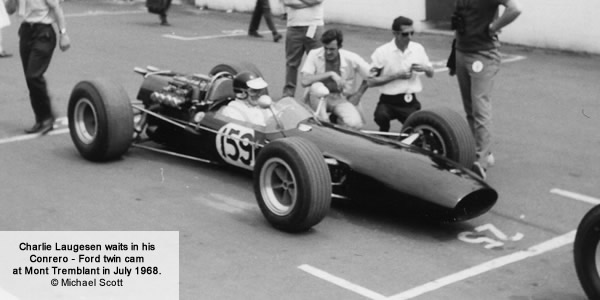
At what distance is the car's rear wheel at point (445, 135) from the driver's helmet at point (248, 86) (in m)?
1.29

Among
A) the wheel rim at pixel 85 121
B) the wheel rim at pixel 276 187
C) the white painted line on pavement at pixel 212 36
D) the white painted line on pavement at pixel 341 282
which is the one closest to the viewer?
the white painted line on pavement at pixel 341 282

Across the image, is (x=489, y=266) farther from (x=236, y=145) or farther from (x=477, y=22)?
(x=477, y=22)

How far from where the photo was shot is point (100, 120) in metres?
8.49

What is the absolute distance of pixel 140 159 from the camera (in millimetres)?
9000

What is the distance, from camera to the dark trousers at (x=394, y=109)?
9258 millimetres

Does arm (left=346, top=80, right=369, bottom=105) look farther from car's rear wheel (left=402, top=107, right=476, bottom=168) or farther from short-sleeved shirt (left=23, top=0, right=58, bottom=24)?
short-sleeved shirt (left=23, top=0, right=58, bottom=24)

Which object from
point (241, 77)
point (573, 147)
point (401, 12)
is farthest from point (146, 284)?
point (401, 12)

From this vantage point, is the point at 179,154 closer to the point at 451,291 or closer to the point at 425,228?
the point at 425,228

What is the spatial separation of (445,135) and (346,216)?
1117 millimetres

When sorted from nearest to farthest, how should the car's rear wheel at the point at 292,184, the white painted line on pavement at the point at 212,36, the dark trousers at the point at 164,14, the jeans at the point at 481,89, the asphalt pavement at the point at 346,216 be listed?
the asphalt pavement at the point at 346,216
the car's rear wheel at the point at 292,184
the jeans at the point at 481,89
the white painted line on pavement at the point at 212,36
the dark trousers at the point at 164,14

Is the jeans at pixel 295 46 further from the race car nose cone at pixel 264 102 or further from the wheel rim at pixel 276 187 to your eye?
the wheel rim at pixel 276 187

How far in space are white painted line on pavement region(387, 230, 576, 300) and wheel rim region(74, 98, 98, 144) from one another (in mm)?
3759
